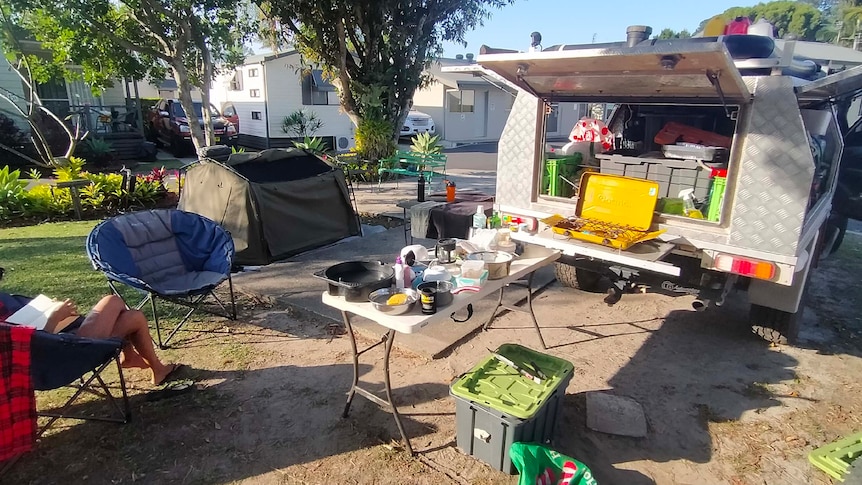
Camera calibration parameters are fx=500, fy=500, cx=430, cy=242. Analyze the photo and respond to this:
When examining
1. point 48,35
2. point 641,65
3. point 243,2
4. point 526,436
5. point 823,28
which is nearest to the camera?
point 526,436

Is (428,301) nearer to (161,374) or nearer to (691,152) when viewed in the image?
(161,374)

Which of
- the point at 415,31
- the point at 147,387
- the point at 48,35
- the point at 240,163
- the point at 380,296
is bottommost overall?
the point at 147,387

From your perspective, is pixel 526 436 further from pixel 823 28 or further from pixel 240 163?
pixel 823 28

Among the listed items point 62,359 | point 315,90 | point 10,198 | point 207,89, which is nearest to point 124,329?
A: point 62,359

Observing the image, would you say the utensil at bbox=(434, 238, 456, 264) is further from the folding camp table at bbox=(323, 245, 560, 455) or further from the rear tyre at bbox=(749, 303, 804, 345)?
the rear tyre at bbox=(749, 303, 804, 345)

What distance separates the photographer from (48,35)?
8266 mm

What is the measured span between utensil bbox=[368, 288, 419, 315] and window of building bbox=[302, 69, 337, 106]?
17.1 meters

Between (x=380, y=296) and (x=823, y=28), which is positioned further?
(x=823, y=28)

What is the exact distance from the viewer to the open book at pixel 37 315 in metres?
2.66

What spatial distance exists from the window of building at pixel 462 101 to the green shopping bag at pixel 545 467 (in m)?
22.0

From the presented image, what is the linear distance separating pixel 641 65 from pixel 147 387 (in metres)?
3.81

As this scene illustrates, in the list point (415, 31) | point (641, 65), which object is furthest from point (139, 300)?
point (415, 31)

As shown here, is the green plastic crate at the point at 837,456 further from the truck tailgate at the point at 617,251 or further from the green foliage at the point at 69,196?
the green foliage at the point at 69,196

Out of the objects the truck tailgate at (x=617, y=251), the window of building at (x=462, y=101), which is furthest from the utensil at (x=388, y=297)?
the window of building at (x=462, y=101)
